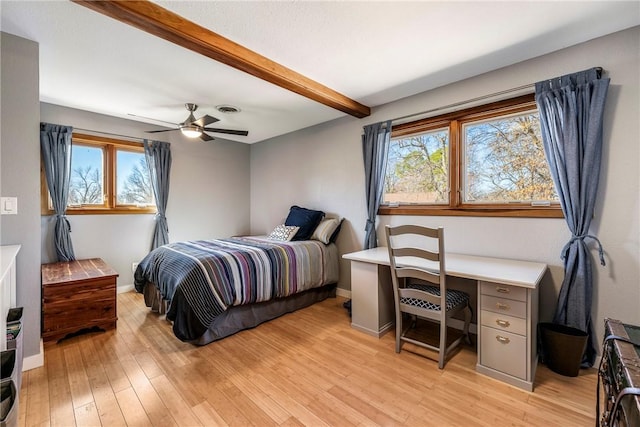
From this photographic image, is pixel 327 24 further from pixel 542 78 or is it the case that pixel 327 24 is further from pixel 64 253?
pixel 64 253

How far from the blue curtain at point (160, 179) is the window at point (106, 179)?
0.12 m

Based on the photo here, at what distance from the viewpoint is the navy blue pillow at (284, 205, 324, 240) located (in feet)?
12.0

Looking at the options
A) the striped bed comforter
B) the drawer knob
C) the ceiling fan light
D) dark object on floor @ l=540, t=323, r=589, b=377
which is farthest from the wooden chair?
the ceiling fan light

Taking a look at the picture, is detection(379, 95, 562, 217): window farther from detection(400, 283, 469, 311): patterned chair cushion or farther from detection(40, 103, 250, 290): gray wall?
detection(40, 103, 250, 290): gray wall

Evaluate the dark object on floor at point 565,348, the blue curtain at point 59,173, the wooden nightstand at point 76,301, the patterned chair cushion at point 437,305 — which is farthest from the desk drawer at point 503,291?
the blue curtain at point 59,173

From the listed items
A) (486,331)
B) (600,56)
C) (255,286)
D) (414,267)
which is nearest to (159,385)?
(255,286)

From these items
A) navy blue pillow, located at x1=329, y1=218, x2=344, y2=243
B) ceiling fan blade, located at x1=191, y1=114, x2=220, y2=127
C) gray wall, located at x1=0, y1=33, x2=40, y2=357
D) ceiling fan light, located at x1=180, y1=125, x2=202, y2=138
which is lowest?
navy blue pillow, located at x1=329, y1=218, x2=344, y2=243

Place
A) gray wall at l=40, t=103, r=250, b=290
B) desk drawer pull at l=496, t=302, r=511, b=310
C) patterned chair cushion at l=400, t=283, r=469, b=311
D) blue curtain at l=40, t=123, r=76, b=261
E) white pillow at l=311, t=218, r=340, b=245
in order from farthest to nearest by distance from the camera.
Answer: white pillow at l=311, t=218, r=340, b=245, gray wall at l=40, t=103, r=250, b=290, blue curtain at l=40, t=123, r=76, b=261, patterned chair cushion at l=400, t=283, r=469, b=311, desk drawer pull at l=496, t=302, r=511, b=310

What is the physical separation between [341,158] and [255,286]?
6.45 feet

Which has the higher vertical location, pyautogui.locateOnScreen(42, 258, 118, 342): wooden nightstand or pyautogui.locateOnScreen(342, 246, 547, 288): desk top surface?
pyautogui.locateOnScreen(342, 246, 547, 288): desk top surface

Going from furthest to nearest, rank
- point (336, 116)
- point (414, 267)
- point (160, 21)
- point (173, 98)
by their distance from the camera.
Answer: point (336, 116) < point (173, 98) < point (414, 267) < point (160, 21)

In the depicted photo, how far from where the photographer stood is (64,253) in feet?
10.8

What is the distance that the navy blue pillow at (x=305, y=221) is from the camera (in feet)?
12.0

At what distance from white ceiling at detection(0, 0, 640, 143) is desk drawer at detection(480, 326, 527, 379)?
2.08 meters
